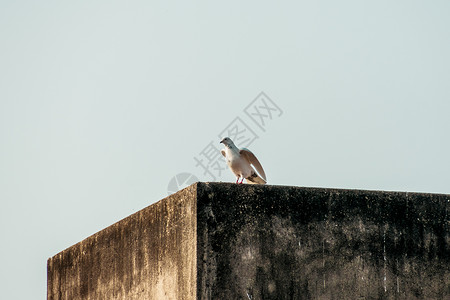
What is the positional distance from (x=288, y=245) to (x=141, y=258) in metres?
1.19

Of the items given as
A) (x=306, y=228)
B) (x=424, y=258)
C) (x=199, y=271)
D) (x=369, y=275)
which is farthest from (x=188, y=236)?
(x=424, y=258)

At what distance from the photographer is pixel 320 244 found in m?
5.97

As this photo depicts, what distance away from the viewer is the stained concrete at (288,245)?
570cm

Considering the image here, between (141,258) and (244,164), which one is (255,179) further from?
(141,258)

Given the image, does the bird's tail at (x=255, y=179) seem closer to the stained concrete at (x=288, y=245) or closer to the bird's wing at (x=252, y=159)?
the bird's wing at (x=252, y=159)

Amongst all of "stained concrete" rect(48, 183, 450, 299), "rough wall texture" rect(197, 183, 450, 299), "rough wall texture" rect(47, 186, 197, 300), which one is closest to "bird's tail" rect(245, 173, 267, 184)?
"rough wall texture" rect(47, 186, 197, 300)

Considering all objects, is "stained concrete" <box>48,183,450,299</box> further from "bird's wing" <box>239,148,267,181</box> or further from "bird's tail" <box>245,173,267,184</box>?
"bird's tail" <box>245,173,267,184</box>

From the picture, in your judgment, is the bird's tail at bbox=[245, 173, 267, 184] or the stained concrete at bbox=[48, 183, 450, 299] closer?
the stained concrete at bbox=[48, 183, 450, 299]

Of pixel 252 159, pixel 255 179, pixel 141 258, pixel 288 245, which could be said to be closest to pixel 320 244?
pixel 288 245

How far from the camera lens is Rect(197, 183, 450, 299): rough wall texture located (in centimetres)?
571

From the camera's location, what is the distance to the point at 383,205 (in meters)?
6.21

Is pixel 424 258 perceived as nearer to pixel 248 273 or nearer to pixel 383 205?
pixel 383 205

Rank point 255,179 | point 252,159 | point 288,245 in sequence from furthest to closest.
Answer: point 255,179
point 252,159
point 288,245

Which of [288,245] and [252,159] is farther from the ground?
[252,159]
